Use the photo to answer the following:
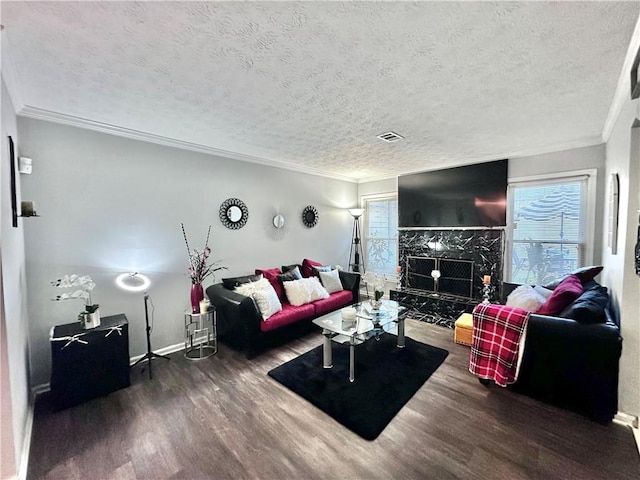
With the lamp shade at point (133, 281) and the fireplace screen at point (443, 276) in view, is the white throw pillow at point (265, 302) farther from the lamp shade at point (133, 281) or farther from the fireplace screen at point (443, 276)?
the fireplace screen at point (443, 276)

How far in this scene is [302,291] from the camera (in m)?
3.69

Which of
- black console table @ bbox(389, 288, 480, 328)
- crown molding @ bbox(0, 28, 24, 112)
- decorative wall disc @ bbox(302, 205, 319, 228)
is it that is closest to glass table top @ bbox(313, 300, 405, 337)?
black console table @ bbox(389, 288, 480, 328)

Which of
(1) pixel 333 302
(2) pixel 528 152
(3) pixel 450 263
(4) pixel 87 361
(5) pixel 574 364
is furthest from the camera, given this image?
(3) pixel 450 263

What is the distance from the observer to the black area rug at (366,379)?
6.97 feet

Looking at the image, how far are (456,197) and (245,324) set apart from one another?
3695 millimetres

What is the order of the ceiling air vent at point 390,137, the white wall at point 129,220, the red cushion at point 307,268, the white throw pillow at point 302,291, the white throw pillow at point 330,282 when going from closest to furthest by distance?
the white wall at point 129,220, the ceiling air vent at point 390,137, the white throw pillow at point 302,291, the white throw pillow at point 330,282, the red cushion at point 307,268

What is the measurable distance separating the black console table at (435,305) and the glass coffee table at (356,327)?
1.13 m

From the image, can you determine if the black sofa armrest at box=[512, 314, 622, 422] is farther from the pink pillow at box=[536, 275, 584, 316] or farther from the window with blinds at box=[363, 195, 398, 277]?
the window with blinds at box=[363, 195, 398, 277]

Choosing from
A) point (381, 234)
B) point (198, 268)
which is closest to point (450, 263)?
point (381, 234)

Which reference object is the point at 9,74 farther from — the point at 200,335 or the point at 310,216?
the point at 310,216

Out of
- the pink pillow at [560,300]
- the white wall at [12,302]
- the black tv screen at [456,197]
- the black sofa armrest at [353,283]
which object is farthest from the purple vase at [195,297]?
the black tv screen at [456,197]

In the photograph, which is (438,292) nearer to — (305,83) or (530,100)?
(530,100)

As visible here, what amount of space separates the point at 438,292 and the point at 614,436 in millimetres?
2709

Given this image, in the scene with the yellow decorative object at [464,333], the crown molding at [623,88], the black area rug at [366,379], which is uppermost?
the crown molding at [623,88]
